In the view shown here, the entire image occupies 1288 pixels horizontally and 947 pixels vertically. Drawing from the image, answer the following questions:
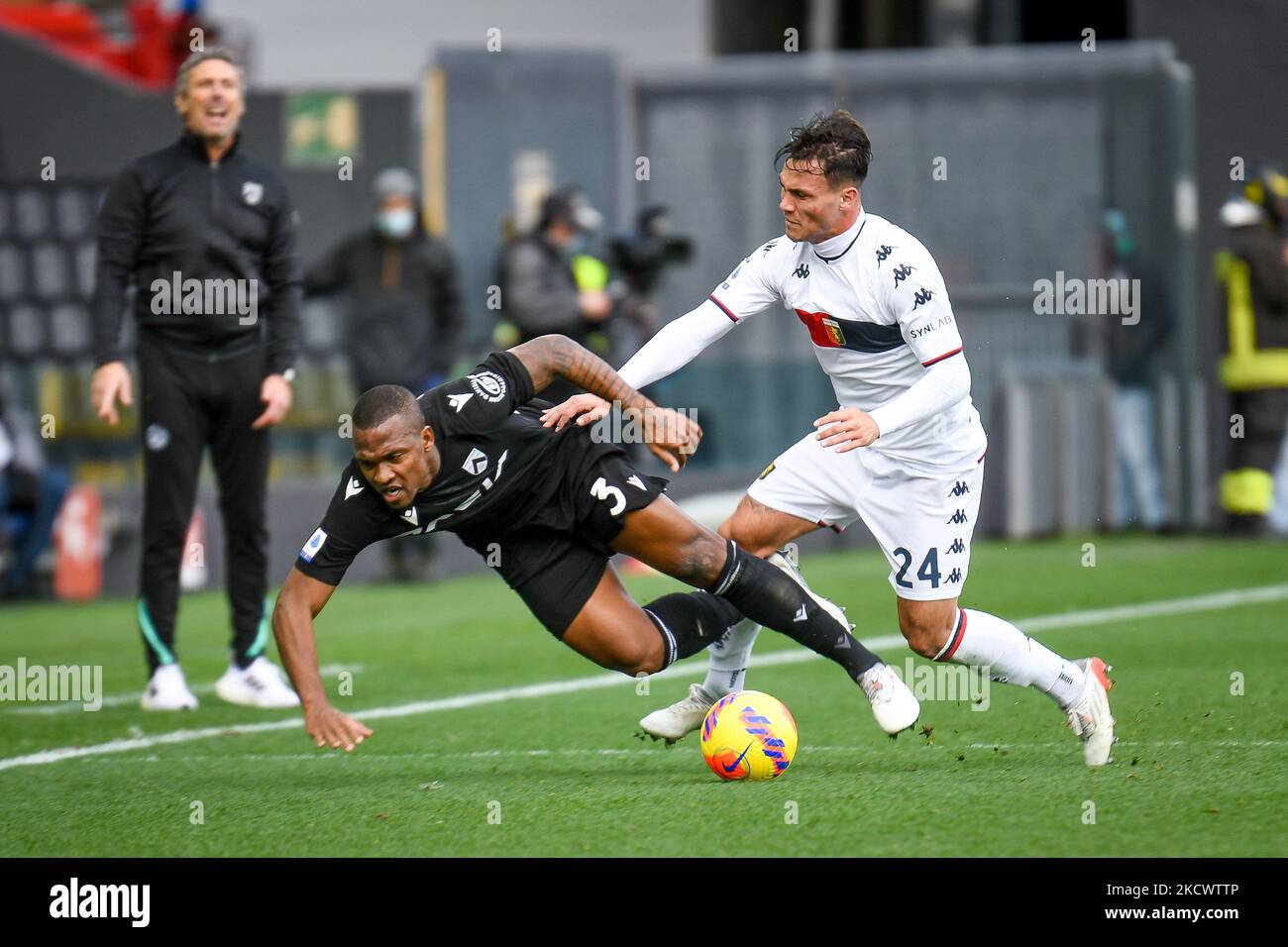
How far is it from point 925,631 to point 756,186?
904cm

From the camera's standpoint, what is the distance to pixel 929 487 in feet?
19.9

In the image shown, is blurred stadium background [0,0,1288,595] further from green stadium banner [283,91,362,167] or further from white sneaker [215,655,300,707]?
white sneaker [215,655,300,707]

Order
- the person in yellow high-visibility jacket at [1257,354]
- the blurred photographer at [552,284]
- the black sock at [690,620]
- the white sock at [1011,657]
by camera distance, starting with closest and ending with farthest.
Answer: the white sock at [1011,657], the black sock at [690,620], the blurred photographer at [552,284], the person in yellow high-visibility jacket at [1257,354]

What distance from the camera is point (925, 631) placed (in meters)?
5.99

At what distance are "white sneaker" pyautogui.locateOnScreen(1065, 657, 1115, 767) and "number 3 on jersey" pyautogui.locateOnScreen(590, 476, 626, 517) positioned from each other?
1.53 m

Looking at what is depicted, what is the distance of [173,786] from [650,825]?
176 centimetres

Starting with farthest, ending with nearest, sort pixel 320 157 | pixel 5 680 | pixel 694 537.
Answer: pixel 320 157, pixel 5 680, pixel 694 537

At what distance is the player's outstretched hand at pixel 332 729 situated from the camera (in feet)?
17.2

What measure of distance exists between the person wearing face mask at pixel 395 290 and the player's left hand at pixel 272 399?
4.81 meters

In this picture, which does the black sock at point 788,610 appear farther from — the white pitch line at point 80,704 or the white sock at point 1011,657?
the white pitch line at point 80,704

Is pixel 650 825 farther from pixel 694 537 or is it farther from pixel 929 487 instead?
pixel 929 487

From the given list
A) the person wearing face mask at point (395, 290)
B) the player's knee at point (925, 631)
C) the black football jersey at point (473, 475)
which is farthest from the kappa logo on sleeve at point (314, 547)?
the person wearing face mask at point (395, 290)

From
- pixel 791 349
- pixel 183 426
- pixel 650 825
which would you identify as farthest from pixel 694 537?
pixel 791 349

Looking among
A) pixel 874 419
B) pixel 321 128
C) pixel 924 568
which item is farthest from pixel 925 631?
pixel 321 128
